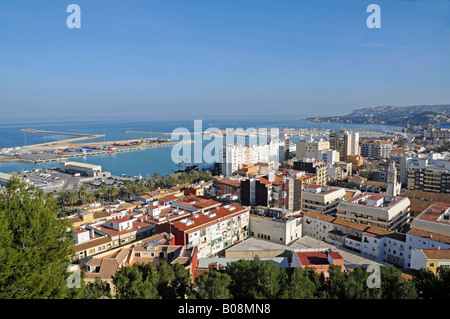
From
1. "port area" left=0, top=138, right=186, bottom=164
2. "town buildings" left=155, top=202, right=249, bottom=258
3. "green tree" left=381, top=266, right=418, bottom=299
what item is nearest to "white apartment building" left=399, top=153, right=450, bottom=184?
"town buildings" left=155, top=202, right=249, bottom=258

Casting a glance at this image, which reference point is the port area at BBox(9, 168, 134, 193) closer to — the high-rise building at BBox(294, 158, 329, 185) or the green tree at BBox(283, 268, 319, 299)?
the high-rise building at BBox(294, 158, 329, 185)

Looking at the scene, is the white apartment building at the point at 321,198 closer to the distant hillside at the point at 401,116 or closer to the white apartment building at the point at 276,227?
the white apartment building at the point at 276,227

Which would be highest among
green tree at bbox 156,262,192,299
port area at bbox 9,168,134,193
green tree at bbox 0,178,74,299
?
green tree at bbox 0,178,74,299

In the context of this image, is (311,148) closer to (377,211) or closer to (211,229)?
(377,211)

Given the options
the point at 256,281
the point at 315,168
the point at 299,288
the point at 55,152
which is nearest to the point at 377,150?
the point at 315,168

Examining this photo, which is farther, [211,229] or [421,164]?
[421,164]
